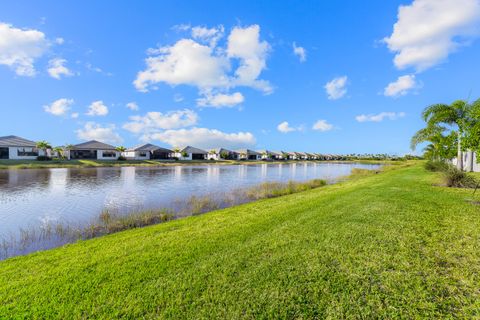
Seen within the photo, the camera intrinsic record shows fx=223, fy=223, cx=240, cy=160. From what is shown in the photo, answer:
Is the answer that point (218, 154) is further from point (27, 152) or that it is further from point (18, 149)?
point (18, 149)

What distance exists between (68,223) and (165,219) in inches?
164

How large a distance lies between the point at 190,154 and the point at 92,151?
27.6 meters

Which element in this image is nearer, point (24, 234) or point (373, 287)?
point (373, 287)

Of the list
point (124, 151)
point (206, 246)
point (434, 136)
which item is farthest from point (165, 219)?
point (124, 151)

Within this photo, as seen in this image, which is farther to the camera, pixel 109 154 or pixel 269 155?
pixel 269 155

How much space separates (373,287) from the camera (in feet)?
11.7

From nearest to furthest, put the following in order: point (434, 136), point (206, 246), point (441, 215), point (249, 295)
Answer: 1. point (249, 295)
2. point (206, 246)
3. point (441, 215)
4. point (434, 136)

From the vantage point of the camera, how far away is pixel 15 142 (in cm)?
4341

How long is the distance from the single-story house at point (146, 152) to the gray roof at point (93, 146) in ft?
18.0

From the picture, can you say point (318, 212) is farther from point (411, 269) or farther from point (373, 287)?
point (373, 287)

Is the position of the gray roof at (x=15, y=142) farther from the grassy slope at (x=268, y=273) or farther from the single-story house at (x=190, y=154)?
the grassy slope at (x=268, y=273)

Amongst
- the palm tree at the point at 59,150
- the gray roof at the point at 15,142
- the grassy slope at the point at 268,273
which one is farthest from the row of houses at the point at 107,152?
the grassy slope at the point at 268,273

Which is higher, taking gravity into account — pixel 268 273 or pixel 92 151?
pixel 92 151

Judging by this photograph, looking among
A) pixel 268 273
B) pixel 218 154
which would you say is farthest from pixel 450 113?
pixel 218 154
